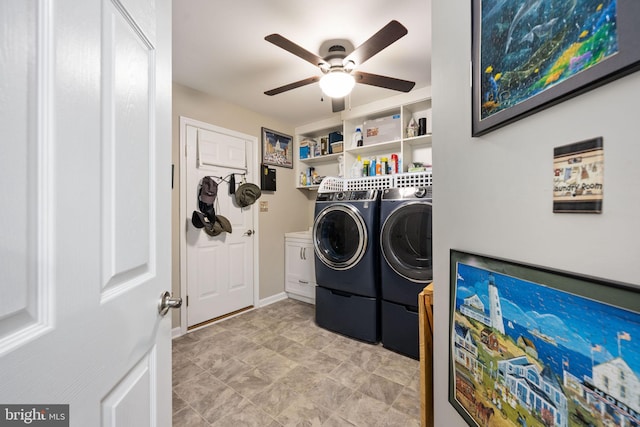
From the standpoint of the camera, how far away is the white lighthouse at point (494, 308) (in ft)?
2.03

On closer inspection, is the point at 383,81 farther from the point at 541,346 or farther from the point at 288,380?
the point at 288,380

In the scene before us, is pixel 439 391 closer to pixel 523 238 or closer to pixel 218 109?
pixel 523 238

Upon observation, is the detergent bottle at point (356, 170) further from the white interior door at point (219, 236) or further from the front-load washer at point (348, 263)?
the white interior door at point (219, 236)

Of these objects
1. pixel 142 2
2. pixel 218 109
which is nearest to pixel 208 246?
pixel 218 109

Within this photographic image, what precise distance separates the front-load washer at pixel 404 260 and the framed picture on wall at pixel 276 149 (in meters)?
1.76

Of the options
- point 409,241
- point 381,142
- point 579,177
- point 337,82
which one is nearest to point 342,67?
point 337,82

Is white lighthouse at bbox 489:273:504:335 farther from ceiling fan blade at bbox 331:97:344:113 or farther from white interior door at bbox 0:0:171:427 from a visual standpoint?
ceiling fan blade at bbox 331:97:344:113

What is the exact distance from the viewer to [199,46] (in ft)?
6.22

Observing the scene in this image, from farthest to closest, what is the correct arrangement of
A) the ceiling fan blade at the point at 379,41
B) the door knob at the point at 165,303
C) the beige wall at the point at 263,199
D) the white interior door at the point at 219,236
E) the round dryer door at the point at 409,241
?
1. the white interior door at the point at 219,236
2. the beige wall at the point at 263,199
3. the round dryer door at the point at 409,241
4. the ceiling fan blade at the point at 379,41
5. the door knob at the point at 165,303

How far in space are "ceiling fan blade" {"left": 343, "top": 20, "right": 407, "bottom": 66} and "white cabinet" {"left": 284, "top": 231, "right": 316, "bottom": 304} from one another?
2.14 m

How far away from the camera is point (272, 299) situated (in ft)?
10.8

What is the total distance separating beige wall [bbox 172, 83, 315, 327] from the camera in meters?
2.44

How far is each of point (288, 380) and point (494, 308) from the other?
1.60 meters

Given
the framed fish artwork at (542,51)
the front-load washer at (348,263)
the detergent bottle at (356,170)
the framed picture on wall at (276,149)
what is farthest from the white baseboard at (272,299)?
the framed fish artwork at (542,51)
